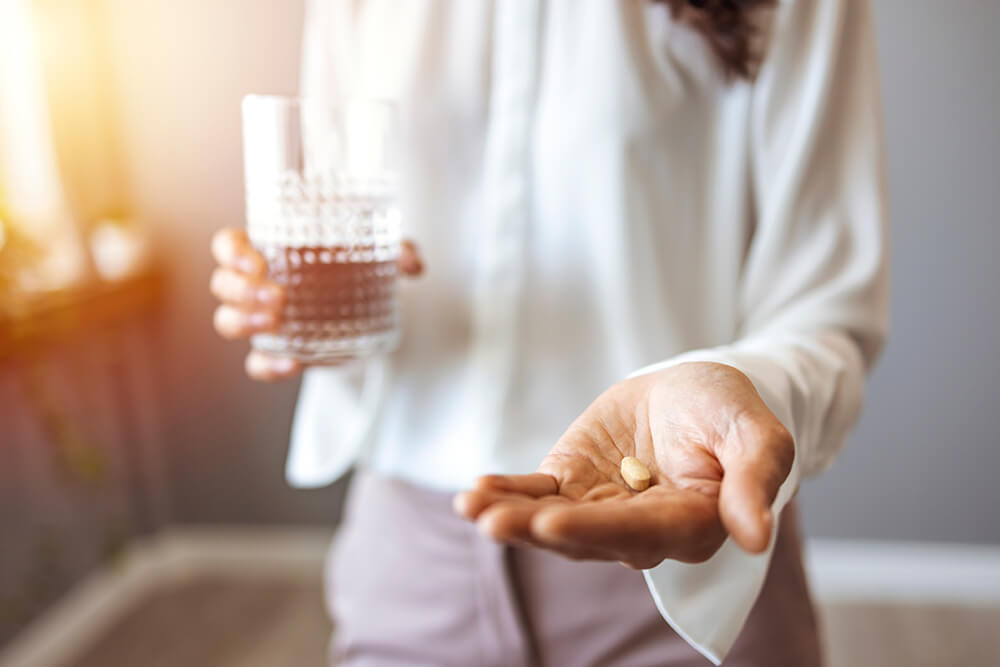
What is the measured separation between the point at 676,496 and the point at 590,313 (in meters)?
0.36

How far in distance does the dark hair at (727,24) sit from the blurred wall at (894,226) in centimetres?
156

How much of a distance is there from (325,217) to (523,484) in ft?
1.06

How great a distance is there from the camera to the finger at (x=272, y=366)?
69 centimetres

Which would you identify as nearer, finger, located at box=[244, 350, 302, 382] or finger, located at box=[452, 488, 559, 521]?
finger, located at box=[452, 488, 559, 521]

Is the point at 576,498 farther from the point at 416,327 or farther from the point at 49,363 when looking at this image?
the point at 49,363

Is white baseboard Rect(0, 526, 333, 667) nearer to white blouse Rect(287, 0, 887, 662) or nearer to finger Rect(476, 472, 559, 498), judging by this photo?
white blouse Rect(287, 0, 887, 662)

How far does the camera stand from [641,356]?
2.37 ft

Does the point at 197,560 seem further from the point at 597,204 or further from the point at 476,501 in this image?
the point at 476,501

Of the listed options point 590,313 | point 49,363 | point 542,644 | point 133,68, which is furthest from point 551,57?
point 133,68

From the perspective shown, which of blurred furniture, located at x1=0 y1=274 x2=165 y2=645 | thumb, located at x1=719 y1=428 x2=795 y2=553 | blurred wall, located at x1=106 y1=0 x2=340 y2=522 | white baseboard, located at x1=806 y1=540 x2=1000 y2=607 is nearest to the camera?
thumb, located at x1=719 y1=428 x2=795 y2=553

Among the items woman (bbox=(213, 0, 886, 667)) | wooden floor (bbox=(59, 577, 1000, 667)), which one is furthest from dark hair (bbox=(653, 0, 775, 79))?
wooden floor (bbox=(59, 577, 1000, 667))

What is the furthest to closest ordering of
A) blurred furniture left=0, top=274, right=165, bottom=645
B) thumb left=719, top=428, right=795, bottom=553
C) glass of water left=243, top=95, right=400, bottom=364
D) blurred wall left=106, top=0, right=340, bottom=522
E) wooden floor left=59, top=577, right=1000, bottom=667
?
blurred wall left=106, top=0, right=340, bottom=522 < wooden floor left=59, top=577, right=1000, bottom=667 < blurred furniture left=0, top=274, right=165, bottom=645 < glass of water left=243, top=95, right=400, bottom=364 < thumb left=719, top=428, right=795, bottom=553

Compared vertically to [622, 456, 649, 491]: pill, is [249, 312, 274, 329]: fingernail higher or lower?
higher

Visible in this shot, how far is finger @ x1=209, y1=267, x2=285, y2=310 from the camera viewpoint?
25.2 inches
